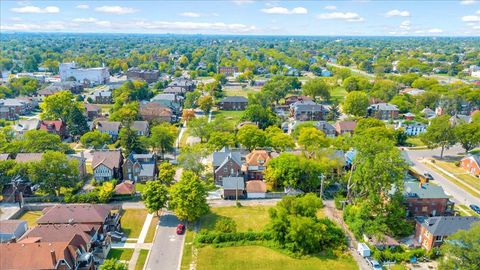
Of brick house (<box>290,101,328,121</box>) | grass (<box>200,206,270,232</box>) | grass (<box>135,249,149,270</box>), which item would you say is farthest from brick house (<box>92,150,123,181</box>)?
brick house (<box>290,101,328,121</box>)

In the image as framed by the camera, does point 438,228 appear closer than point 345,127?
Yes

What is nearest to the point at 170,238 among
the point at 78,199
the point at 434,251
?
the point at 78,199

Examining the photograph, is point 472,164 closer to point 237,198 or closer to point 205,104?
point 237,198

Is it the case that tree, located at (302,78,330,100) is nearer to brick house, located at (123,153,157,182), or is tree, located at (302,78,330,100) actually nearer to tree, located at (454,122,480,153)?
tree, located at (454,122,480,153)

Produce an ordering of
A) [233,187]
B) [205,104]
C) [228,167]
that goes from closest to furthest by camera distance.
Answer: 1. [233,187]
2. [228,167]
3. [205,104]

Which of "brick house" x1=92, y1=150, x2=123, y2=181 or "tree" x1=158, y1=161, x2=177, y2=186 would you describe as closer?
"tree" x1=158, y1=161, x2=177, y2=186

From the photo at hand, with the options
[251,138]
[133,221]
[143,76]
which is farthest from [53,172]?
[143,76]
